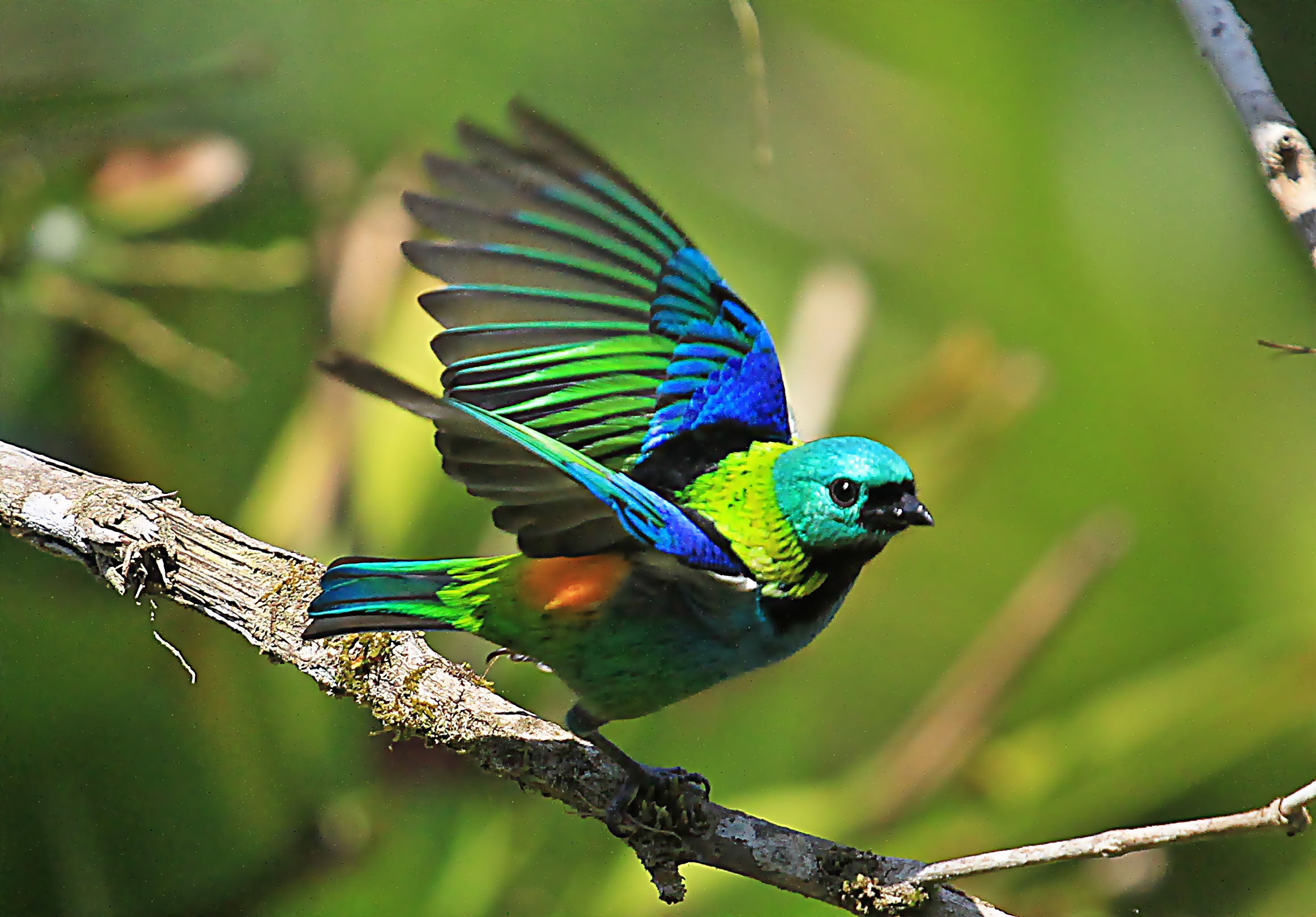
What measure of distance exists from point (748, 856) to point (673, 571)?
1.50ft

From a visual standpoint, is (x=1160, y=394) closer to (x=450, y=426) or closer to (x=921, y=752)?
(x=921, y=752)

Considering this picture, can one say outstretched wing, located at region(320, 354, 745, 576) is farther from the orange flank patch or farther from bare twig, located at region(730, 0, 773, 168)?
bare twig, located at region(730, 0, 773, 168)

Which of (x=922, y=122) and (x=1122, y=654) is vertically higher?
(x=922, y=122)

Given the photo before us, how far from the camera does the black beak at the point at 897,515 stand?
73.7 inches

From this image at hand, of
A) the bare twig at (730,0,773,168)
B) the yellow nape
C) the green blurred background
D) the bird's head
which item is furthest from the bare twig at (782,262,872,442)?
the bird's head

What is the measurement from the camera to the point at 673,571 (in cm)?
178

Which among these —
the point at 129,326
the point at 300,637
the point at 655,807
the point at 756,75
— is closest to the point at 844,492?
the point at 655,807

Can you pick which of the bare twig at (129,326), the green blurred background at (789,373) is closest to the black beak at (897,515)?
the green blurred background at (789,373)

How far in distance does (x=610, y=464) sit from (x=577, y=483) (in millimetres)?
665

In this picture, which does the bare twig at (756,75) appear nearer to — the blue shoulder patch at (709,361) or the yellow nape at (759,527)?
the blue shoulder patch at (709,361)

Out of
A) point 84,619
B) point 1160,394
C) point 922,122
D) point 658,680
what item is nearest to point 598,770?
point 658,680

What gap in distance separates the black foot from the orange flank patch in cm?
31

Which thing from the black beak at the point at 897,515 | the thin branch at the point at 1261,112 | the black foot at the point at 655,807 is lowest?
the black foot at the point at 655,807

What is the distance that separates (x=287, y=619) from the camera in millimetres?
2066
